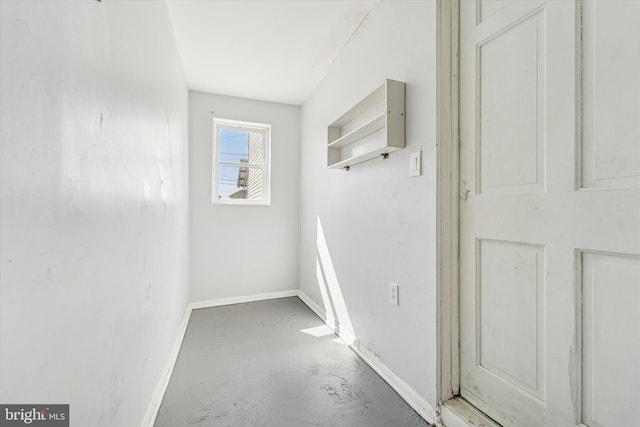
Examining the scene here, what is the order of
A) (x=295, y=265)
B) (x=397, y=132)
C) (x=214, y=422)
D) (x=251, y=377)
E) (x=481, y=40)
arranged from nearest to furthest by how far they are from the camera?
(x=481, y=40)
(x=214, y=422)
(x=397, y=132)
(x=251, y=377)
(x=295, y=265)

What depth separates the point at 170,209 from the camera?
1921 mm

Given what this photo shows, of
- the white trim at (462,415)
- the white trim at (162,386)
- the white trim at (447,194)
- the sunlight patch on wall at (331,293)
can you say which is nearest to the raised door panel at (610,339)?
the white trim at (462,415)

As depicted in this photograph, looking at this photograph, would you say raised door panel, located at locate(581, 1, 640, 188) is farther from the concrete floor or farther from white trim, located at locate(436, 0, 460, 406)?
the concrete floor

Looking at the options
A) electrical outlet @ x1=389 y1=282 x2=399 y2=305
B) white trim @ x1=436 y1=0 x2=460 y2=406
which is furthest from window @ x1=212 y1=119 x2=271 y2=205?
white trim @ x1=436 y1=0 x2=460 y2=406

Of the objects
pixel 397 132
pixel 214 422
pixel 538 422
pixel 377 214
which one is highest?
pixel 397 132

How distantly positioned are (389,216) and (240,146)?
237 centimetres

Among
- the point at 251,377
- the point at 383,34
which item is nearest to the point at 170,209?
the point at 251,377

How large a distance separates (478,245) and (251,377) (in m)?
1.55

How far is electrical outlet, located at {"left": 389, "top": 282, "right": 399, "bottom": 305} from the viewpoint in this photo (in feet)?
5.35

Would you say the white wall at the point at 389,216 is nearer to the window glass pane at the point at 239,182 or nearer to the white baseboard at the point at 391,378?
the white baseboard at the point at 391,378

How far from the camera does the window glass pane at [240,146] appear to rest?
329cm

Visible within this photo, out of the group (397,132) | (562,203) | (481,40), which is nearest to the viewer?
(562,203)

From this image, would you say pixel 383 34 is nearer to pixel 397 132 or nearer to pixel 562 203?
pixel 397 132

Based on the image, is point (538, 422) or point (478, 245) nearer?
point (538, 422)
